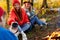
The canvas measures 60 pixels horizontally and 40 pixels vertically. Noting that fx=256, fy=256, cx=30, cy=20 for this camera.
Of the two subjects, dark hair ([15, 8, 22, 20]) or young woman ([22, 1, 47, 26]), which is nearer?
dark hair ([15, 8, 22, 20])

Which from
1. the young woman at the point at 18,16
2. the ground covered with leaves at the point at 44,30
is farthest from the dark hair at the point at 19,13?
the ground covered with leaves at the point at 44,30

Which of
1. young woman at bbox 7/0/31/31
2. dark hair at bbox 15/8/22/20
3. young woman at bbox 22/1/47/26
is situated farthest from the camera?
young woman at bbox 22/1/47/26

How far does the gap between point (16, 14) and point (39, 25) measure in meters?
1.57

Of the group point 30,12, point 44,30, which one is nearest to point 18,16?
point 30,12

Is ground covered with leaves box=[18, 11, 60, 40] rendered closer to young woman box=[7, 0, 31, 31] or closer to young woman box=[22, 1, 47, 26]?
young woman box=[22, 1, 47, 26]

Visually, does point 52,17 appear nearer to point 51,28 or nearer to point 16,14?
point 51,28

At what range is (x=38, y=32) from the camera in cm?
800

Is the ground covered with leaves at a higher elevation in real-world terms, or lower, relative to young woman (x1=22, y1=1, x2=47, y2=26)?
lower

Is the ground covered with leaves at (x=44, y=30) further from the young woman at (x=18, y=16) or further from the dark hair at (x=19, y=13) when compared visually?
the dark hair at (x=19, y=13)

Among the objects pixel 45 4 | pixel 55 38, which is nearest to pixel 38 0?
pixel 45 4

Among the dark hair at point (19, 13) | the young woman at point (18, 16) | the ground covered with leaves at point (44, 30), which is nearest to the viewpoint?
the young woman at point (18, 16)

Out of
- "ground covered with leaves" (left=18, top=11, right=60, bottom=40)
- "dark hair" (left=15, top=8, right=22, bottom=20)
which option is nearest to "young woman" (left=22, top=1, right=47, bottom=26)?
"ground covered with leaves" (left=18, top=11, right=60, bottom=40)

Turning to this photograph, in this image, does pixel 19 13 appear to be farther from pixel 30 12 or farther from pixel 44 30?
pixel 44 30

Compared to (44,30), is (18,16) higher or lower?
higher
